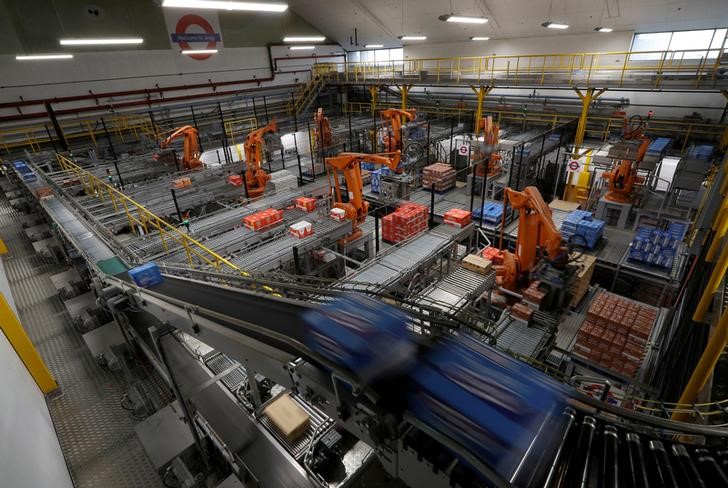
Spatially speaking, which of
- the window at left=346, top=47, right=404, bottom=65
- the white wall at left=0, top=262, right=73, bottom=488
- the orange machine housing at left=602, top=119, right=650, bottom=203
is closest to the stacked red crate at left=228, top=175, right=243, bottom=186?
the white wall at left=0, top=262, right=73, bottom=488

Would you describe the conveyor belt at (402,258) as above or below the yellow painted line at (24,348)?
below

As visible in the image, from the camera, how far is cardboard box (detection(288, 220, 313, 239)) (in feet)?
29.3

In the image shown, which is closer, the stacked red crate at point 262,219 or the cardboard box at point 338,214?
the stacked red crate at point 262,219

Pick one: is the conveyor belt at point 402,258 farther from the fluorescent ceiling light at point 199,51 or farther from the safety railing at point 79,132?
the fluorescent ceiling light at point 199,51

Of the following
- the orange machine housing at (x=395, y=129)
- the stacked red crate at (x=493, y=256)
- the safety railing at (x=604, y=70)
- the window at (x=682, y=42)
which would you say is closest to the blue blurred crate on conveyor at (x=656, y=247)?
the stacked red crate at (x=493, y=256)

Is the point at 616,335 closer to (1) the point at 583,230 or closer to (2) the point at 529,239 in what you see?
(2) the point at 529,239

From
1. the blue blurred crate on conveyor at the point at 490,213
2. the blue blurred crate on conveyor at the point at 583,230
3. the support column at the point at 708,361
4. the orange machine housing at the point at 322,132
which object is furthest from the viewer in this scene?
the orange machine housing at the point at 322,132

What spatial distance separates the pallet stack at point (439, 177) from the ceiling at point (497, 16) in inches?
379

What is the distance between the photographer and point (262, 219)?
30.0ft

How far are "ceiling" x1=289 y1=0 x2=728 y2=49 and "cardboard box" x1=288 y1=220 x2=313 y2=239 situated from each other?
17.0 m

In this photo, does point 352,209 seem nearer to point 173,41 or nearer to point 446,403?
point 446,403

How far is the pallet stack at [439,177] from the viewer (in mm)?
15984

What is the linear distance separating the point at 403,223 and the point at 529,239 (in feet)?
11.5

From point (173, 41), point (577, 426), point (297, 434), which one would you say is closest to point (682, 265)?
point (577, 426)
